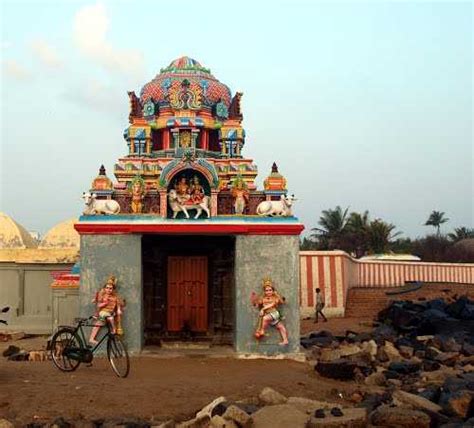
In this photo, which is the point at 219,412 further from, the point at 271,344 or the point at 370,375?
the point at 271,344

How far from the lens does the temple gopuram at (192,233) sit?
13.9 meters

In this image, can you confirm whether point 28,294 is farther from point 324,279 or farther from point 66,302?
point 324,279

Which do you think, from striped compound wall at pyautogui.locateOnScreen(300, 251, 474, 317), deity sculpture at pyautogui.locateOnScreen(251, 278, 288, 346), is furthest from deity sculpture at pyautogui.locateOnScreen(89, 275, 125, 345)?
striped compound wall at pyautogui.locateOnScreen(300, 251, 474, 317)

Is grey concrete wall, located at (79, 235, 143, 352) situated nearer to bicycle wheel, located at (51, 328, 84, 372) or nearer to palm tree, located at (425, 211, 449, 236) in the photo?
bicycle wheel, located at (51, 328, 84, 372)

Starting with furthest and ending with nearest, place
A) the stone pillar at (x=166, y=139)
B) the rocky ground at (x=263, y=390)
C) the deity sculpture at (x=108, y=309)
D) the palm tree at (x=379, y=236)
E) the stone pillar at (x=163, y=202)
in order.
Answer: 1. the palm tree at (x=379, y=236)
2. the stone pillar at (x=166, y=139)
3. the stone pillar at (x=163, y=202)
4. the deity sculpture at (x=108, y=309)
5. the rocky ground at (x=263, y=390)

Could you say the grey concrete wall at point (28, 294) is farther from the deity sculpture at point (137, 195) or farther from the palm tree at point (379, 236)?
the palm tree at point (379, 236)

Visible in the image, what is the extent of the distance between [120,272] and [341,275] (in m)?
14.3

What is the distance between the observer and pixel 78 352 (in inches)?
460

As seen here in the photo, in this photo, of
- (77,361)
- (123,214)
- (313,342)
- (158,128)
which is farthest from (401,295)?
(77,361)

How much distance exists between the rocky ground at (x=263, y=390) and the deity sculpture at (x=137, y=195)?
3.22 m

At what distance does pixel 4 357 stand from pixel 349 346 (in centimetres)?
772

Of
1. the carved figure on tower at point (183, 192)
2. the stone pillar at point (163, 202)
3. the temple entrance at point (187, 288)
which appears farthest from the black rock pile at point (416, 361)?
the stone pillar at point (163, 202)

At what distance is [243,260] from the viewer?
14.1m

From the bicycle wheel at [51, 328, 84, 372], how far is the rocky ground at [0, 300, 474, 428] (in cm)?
22
